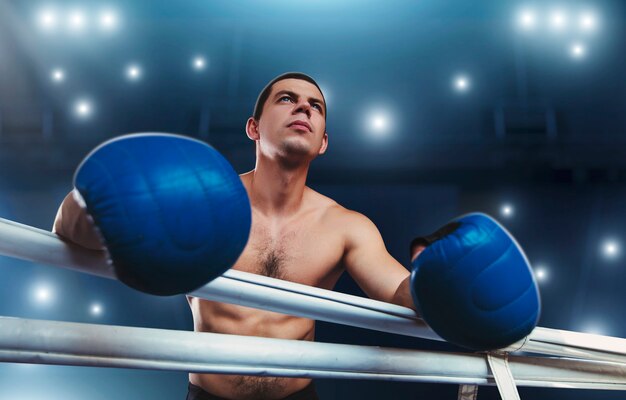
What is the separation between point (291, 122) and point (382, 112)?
1648 mm

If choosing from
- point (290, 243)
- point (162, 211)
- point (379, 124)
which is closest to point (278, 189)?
point (290, 243)

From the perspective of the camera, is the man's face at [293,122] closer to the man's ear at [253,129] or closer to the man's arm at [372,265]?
the man's ear at [253,129]

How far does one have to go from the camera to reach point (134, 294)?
2.63 meters

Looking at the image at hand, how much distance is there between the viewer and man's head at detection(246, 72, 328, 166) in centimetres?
125

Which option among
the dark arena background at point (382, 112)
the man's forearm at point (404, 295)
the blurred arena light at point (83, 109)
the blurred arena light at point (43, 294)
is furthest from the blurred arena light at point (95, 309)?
the man's forearm at point (404, 295)

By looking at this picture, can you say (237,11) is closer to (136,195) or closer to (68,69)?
(68,69)

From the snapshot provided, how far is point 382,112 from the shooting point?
2.83m

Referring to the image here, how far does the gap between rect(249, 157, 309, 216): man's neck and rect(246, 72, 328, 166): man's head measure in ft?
0.10

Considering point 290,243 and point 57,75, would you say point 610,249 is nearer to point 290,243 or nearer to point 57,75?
point 290,243

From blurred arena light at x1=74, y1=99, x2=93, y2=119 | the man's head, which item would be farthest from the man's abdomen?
blurred arena light at x1=74, y1=99, x2=93, y2=119

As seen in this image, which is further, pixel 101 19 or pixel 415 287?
pixel 101 19

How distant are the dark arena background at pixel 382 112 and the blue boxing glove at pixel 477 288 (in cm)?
200

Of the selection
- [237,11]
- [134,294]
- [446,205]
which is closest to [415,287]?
[446,205]

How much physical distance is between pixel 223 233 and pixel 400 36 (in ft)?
8.36
